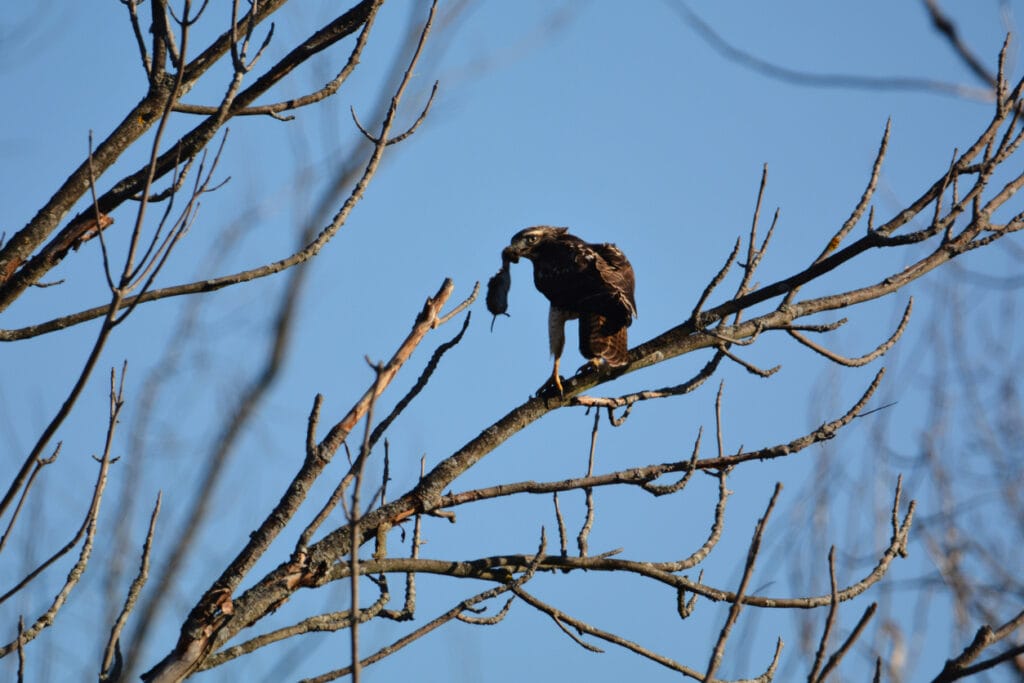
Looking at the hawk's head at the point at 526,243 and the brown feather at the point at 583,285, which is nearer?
the brown feather at the point at 583,285

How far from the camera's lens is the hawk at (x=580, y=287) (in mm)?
4500

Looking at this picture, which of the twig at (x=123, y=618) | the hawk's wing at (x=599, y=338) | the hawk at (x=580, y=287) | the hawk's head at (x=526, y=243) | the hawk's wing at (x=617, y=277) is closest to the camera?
the twig at (x=123, y=618)

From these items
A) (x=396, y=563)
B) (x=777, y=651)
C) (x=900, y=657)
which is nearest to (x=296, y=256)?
(x=396, y=563)

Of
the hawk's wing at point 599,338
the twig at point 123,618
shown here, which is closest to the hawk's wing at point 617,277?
the hawk's wing at point 599,338

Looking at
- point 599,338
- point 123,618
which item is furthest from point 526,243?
point 123,618

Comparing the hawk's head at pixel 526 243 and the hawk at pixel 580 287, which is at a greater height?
the hawk's head at pixel 526 243

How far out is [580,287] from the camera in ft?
16.8

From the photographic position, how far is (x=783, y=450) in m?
3.29

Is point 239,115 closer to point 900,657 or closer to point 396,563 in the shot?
point 396,563

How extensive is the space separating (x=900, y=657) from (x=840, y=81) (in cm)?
405

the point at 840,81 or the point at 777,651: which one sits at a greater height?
the point at 840,81

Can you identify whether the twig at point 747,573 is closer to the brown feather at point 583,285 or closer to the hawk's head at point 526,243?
the brown feather at point 583,285

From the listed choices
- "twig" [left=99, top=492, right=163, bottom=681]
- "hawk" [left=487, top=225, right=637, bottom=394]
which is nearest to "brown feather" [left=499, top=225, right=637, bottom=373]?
"hawk" [left=487, top=225, right=637, bottom=394]

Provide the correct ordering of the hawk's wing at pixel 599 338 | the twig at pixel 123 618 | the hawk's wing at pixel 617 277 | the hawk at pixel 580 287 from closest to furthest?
the twig at pixel 123 618 < the hawk's wing at pixel 599 338 < the hawk at pixel 580 287 < the hawk's wing at pixel 617 277
